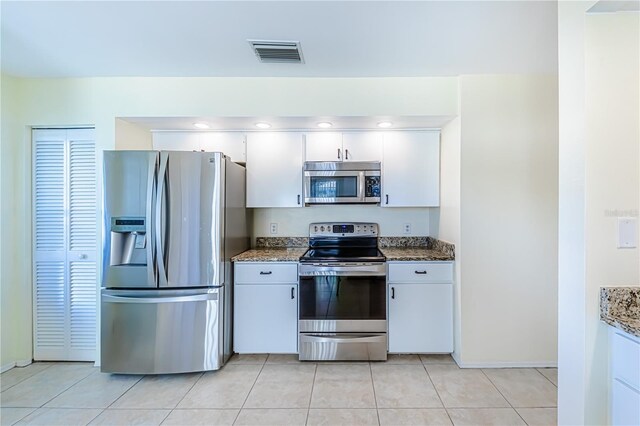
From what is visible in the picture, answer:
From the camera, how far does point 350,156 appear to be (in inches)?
117

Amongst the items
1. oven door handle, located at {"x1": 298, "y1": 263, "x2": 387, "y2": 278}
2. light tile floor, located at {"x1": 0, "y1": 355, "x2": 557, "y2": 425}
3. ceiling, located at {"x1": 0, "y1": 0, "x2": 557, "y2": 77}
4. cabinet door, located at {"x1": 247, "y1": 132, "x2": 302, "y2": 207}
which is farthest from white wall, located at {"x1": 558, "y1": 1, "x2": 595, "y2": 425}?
cabinet door, located at {"x1": 247, "y1": 132, "x2": 302, "y2": 207}

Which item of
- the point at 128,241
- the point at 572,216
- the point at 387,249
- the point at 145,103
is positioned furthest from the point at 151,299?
the point at 572,216

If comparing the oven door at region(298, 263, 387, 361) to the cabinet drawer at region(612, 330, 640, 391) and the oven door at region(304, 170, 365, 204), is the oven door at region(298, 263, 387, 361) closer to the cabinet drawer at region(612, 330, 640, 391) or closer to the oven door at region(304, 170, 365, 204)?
the oven door at region(304, 170, 365, 204)

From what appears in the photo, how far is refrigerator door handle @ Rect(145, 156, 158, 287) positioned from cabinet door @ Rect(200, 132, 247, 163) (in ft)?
2.34

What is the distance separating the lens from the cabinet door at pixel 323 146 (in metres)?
2.97

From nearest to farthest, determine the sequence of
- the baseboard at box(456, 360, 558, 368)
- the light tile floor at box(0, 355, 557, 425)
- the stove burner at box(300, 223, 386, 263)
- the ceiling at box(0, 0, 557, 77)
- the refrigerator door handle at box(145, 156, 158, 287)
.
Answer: the ceiling at box(0, 0, 557, 77)
the light tile floor at box(0, 355, 557, 425)
the refrigerator door handle at box(145, 156, 158, 287)
the baseboard at box(456, 360, 558, 368)
the stove burner at box(300, 223, 386, 263)

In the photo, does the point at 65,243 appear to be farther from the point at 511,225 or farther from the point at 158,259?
the point at 511,225

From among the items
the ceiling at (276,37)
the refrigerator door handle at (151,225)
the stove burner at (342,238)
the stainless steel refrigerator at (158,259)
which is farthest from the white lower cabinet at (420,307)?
the refrigerator door handle at (151,225)

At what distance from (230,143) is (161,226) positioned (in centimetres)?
108

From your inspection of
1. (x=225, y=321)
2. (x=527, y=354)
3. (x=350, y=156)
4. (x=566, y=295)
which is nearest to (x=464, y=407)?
(x=527, y=354)

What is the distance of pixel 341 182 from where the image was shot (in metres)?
2.96

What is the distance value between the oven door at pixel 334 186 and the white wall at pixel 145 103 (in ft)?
1.97

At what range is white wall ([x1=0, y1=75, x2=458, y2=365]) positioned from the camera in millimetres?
2553

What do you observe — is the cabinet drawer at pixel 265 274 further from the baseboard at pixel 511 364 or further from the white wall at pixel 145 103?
the baseboard at pixel 511 364
